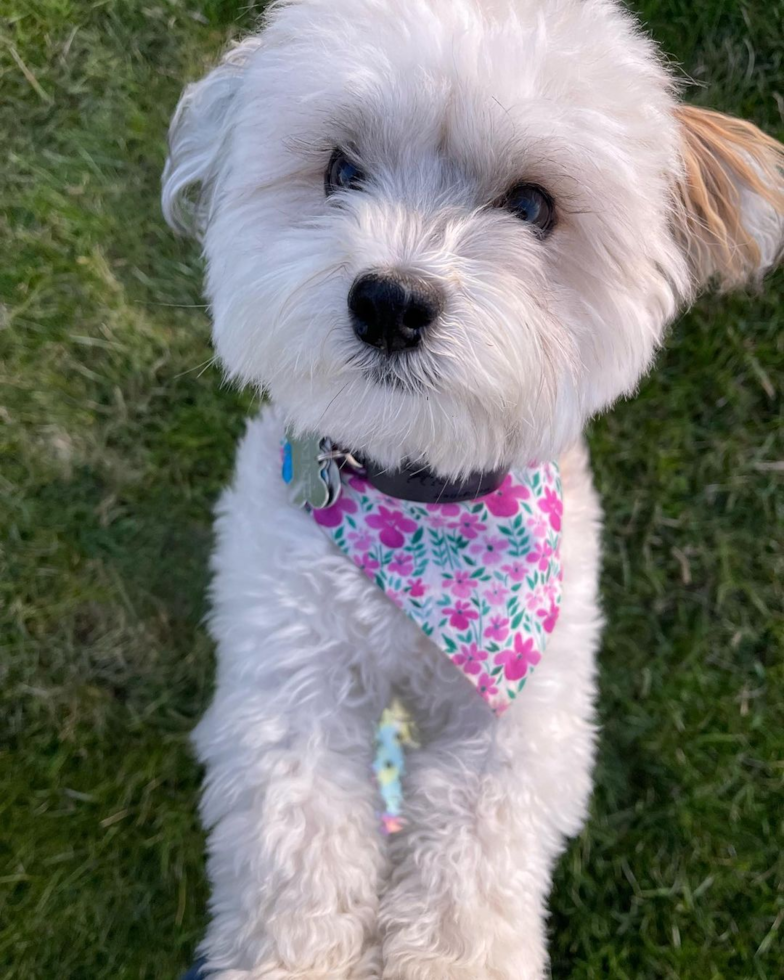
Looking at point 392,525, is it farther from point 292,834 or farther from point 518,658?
point 292,834

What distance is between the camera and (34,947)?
233 cm

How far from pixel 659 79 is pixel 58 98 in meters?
2.08

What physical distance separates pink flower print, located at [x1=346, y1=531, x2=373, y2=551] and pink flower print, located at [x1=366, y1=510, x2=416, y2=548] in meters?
0.03

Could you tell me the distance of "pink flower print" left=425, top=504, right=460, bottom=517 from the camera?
1871 millimetres

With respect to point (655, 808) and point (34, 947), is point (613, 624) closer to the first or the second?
point (655, 808)

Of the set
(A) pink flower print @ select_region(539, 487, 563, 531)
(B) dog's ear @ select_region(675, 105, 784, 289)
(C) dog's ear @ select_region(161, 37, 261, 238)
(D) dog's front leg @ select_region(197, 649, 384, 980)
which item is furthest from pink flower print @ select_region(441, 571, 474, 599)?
(C) dog's ear @ select_region(161, 37, 261, 238)

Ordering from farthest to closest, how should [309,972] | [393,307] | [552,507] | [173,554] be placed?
[173,554] → [552,507] → [309,972] → [393,307]

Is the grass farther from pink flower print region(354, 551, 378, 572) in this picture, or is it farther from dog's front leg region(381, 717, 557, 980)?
pink flower print region(354, 551, 378, 572)

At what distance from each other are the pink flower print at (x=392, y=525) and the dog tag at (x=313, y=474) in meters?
0.12

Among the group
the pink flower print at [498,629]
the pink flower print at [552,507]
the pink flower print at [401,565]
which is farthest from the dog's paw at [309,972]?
the pink flower print at [552,507]

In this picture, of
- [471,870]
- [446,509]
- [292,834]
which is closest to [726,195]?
[446,509]

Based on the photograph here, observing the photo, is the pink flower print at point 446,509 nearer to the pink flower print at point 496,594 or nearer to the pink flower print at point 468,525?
the pink flower print at point 468,525

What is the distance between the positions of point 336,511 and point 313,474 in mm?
108

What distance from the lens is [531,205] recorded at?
1.47m
